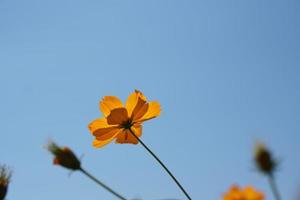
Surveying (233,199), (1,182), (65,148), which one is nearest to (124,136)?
(65,148)

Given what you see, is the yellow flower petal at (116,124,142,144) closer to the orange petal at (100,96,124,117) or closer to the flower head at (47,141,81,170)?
the orange petal at (100,96,124,117)

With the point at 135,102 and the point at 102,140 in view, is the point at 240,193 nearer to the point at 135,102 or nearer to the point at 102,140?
the point at 102,140

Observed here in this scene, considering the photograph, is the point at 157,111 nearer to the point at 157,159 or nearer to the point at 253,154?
the point at 157,159

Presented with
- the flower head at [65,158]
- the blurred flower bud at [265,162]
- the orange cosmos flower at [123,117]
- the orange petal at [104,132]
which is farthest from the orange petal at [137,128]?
the blurred flower bud at [265,162]

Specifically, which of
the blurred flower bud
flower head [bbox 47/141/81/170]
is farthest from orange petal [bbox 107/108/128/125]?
the blurred flower bud

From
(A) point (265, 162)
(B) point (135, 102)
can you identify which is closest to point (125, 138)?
(B) point (135, 102)

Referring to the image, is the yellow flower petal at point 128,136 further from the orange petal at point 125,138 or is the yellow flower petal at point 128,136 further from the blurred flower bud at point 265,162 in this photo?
the blurred flower bud at point 265,162
